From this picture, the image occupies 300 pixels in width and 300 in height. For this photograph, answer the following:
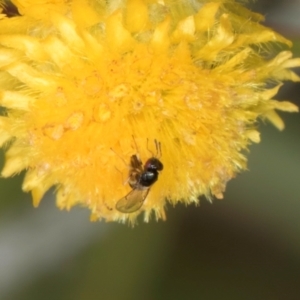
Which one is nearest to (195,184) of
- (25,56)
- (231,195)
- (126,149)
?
(126,149)

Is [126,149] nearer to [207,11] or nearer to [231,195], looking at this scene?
[207,11]

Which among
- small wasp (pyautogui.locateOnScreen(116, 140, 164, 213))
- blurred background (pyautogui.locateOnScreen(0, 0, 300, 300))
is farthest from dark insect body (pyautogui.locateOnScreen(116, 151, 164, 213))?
blurred background (pyautogui.locateOnScreen(0, 0, 300, 300))

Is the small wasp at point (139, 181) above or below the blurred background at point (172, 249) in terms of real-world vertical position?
above

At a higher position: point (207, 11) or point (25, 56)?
point (207, 11)

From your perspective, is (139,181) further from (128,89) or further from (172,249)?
(172,249)

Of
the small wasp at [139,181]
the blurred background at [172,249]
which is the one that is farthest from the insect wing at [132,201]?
the blurred background at [172,249]

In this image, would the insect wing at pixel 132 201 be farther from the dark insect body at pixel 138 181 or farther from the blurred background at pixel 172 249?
the blurred background at pixel 172 249

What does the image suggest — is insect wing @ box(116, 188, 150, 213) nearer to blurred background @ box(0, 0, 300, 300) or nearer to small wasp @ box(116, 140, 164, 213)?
small wasp @ box(116, 140, 164, 213)
